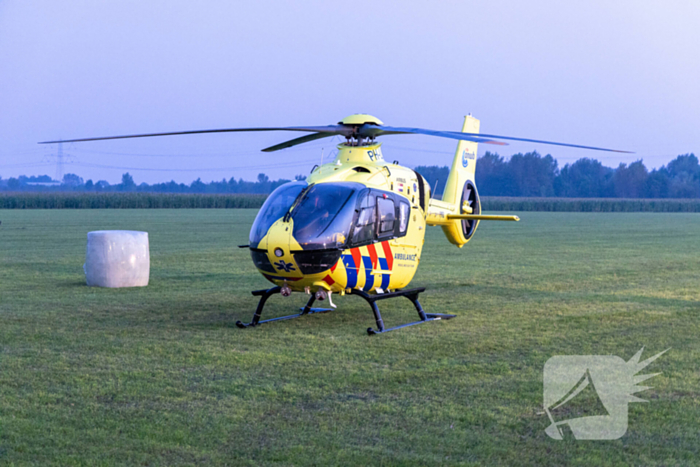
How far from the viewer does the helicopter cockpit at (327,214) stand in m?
8.25

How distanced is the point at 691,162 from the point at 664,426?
539 feet

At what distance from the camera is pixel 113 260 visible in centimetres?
1261

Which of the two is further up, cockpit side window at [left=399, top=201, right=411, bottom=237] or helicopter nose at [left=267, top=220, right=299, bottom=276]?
cockpit side window at [left=399, top=201, right=411, bottom=237]

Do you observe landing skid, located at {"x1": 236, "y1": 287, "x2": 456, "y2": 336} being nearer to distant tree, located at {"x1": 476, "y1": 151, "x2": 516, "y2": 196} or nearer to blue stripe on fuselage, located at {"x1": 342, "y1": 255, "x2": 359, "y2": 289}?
blue stripe on fuselage, located at {"x1": 342, "y1": 255, "x2": 359, "y2": 289}

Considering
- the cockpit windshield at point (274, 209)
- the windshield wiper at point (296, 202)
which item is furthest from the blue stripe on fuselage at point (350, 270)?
the cockpit windshield at point (274, 209)

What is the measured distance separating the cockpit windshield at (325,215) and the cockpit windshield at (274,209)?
140 mm

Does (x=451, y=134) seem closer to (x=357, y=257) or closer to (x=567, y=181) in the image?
(x=357, y=257)

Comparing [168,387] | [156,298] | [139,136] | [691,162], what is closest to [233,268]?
[156,298]

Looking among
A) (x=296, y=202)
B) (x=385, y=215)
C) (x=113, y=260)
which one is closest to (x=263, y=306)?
(x=296, y=202)

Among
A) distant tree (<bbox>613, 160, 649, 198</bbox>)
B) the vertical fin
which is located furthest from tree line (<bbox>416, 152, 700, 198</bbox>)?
the vertical fin

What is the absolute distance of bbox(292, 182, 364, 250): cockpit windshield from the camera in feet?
26.9

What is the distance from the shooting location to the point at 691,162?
151875 millimetres

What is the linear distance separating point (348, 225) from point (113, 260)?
5.98 meters

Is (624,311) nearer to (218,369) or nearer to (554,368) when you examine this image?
(554,368)
